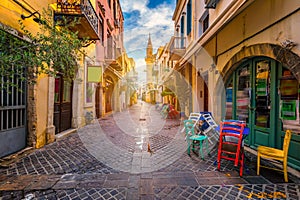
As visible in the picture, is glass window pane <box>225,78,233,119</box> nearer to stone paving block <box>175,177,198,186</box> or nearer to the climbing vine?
stone paving block <box>175,177,198,186</box>

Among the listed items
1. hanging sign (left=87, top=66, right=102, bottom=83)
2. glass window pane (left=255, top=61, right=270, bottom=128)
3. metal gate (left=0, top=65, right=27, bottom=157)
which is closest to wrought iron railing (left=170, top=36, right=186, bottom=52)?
hanging sign (left=87, top=66, right=102, bottom=83)

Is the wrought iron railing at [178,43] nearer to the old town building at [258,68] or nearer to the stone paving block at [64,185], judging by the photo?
the old town building at [258,68]

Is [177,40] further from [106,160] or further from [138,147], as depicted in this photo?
[106,160]

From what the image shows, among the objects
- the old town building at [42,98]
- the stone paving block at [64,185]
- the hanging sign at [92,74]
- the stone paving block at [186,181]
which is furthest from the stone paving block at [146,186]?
the hanging sign at [92,74]

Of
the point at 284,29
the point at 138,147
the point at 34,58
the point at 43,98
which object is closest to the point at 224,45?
the point at 284,29

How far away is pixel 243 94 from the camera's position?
5496 mm

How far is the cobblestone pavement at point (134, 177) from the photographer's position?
9.06 ft

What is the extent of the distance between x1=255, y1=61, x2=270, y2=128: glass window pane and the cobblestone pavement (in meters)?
1.01

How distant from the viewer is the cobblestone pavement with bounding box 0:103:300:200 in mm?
2762

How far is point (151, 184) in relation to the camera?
3064mm

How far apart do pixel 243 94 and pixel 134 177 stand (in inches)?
167

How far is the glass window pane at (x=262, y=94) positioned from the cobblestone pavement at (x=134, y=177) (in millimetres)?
1007

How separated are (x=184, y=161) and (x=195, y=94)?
21.9 ft

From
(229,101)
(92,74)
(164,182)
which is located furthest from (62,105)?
(229,101)
